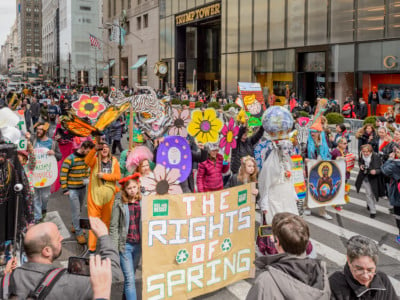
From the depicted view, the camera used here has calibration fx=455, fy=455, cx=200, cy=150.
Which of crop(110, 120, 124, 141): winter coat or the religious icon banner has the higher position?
crop(110, 120, 124, 141): winter coat

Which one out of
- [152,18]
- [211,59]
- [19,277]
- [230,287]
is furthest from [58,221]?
[152,18]

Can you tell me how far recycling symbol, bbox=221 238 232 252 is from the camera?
5220 millimetres

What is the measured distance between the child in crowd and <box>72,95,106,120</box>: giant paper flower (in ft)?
8.72

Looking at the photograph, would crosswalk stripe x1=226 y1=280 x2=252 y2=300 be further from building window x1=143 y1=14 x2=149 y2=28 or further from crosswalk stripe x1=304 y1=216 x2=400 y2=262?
building window x1=143 y1=14 x2=149 y2=28

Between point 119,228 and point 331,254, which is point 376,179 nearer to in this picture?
point 331,254

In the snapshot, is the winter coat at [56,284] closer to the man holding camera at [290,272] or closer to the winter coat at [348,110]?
the man holding camera at [290,272]

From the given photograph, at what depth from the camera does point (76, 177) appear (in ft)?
23.4

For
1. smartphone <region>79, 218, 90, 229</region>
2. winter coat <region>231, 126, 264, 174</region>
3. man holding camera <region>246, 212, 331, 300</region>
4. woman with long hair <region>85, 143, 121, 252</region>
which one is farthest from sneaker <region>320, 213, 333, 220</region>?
man holding camera <region>246, 212, 331, 300</region>

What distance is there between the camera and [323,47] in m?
27.3

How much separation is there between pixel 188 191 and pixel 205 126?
115 centimetres

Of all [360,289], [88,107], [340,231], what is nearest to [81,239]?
[88,107]

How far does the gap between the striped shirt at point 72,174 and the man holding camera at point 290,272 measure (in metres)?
4.84

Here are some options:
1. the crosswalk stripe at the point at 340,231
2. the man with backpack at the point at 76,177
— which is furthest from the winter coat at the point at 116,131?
the crosswalk stripe at the point at 340,231

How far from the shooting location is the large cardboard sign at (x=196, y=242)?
4.69 meters
